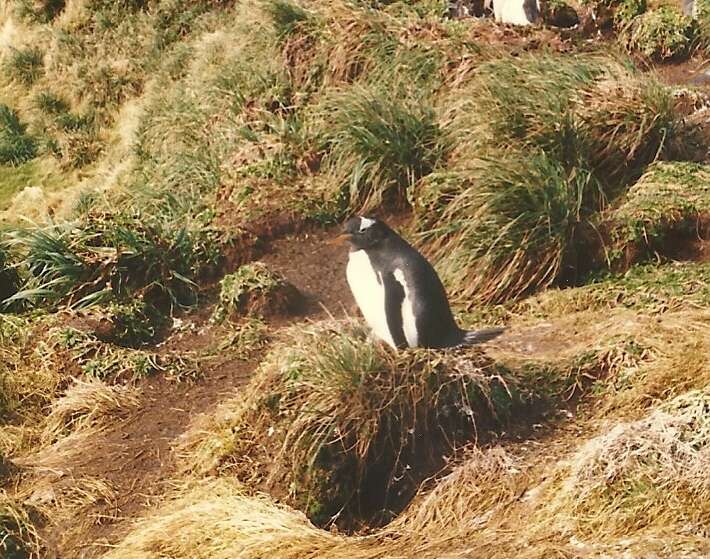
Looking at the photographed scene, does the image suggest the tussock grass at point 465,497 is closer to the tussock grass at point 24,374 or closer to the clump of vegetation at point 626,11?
the tussock grass at point 24,374

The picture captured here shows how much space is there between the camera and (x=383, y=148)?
260 inches

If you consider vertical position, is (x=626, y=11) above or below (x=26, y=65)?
below

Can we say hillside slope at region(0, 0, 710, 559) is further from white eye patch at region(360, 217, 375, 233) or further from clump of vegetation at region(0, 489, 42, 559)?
white eye patch at region(360, 217, 375, 233)

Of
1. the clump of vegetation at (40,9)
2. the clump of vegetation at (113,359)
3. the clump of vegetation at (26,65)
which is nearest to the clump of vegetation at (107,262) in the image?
the clump of vegetation at (113,359)

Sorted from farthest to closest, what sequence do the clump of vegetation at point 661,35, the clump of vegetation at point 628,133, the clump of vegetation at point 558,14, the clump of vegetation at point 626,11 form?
the clump of vegetation at point 558,14
the clump of vegetation at point 626,11
the clump of vegetation at point 661,35
the clump of vegetation at point 628,133

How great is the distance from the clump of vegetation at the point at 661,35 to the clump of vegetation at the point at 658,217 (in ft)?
9.31

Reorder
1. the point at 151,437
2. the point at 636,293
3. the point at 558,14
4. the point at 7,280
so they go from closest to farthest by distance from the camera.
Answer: the point at 151,437
the point at 636,293
the point at 7,280
the point at 558,14

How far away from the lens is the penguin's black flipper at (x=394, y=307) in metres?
4.07

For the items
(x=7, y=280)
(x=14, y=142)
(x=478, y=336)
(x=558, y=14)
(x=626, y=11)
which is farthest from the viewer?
(x=14, y=142)

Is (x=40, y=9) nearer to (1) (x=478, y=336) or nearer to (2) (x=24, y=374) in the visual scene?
(2) (x=24, y=374)

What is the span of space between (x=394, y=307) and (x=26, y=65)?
1054cm

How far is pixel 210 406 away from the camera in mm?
4910

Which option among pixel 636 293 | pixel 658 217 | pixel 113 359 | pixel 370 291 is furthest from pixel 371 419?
pixel 658 217

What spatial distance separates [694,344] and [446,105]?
3487 mm
